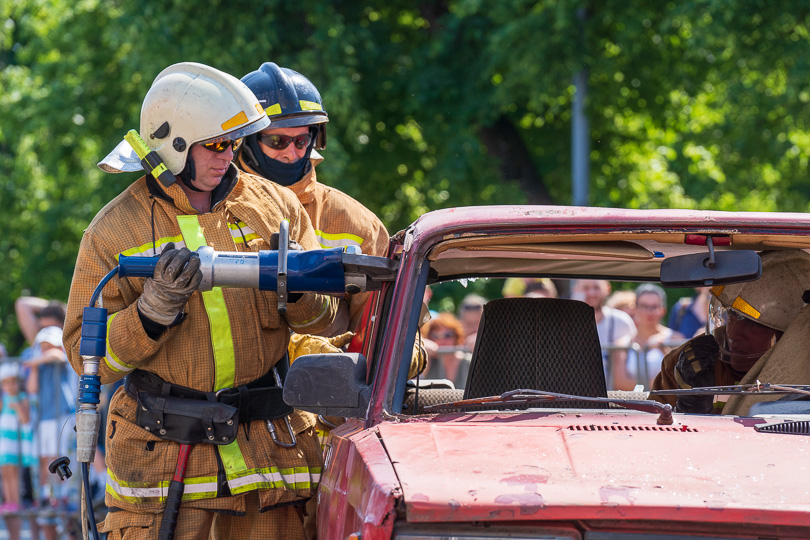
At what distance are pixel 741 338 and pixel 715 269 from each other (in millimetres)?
1046

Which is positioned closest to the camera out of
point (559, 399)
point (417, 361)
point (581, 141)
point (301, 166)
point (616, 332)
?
point (559, 399)

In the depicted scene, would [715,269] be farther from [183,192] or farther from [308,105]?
[308,105]

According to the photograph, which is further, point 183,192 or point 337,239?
point 337,239

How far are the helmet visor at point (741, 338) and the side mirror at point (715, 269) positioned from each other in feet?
2.85

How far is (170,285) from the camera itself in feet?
11.2

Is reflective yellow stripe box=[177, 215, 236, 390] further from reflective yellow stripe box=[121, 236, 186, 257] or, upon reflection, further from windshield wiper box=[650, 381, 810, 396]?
windshield wiper box=[650, 381, 810, 396]

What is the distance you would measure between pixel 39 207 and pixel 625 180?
1061 centimetres

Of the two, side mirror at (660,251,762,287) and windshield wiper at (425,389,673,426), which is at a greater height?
side mirror at (660,251,762,287)

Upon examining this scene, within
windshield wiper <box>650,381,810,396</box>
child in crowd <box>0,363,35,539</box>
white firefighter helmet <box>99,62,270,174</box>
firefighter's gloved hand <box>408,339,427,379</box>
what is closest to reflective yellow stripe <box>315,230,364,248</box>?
white firefighter helmet <box>99,62,270,174</box>

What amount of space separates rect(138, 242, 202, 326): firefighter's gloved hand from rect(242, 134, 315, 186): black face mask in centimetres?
126

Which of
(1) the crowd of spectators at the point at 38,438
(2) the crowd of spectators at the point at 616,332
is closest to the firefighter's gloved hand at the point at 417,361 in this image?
(2) the crowd of spectators at the point at 616,332

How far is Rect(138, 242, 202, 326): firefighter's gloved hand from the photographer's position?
3391 millimetres

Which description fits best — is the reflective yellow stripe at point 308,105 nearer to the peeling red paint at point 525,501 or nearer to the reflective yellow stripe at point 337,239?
the reflective yellow stripe at point 337,239

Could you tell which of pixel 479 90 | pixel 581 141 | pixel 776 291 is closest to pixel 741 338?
pixel 776 291
